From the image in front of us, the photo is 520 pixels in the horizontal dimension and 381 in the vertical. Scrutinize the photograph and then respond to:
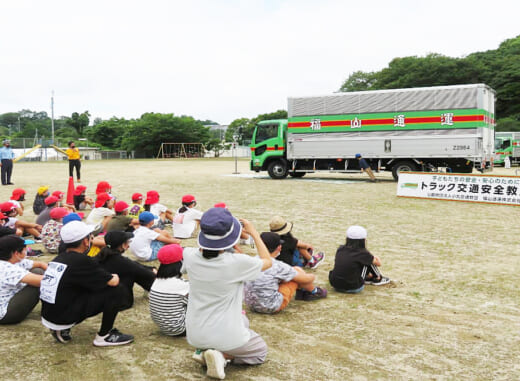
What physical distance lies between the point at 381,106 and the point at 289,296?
1564 centimetres

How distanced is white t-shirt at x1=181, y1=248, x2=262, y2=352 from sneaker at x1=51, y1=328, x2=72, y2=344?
1.36 m

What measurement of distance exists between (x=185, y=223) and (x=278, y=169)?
1377 centimetres

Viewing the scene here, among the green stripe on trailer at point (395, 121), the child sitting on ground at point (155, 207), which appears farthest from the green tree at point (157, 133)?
the child sitting on ground at point (155, 207)

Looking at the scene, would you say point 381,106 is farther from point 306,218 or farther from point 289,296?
point 289,296

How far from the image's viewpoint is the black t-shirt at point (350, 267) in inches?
193

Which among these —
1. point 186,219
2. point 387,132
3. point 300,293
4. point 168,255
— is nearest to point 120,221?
point 186,219

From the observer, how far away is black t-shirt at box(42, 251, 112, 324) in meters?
3.44

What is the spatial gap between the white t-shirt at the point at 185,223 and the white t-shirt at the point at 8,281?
3785 millimetres

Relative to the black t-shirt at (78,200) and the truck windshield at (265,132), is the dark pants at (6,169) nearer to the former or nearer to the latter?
the black t-shirt at (78,200)

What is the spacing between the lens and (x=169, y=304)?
148 inches

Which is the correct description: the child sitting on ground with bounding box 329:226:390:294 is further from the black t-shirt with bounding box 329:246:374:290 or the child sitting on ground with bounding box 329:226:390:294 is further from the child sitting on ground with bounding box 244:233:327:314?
the child sitting on ground with bounding box 244:233:327:314

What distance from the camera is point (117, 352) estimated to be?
362 cm

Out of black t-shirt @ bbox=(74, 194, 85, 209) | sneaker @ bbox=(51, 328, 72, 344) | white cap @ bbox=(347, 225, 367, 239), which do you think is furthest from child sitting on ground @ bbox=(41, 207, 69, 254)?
black t-shirt @ bbox=(74, 194, 85, 209)

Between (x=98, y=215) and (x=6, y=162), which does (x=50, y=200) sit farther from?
(x=6, y=162)
